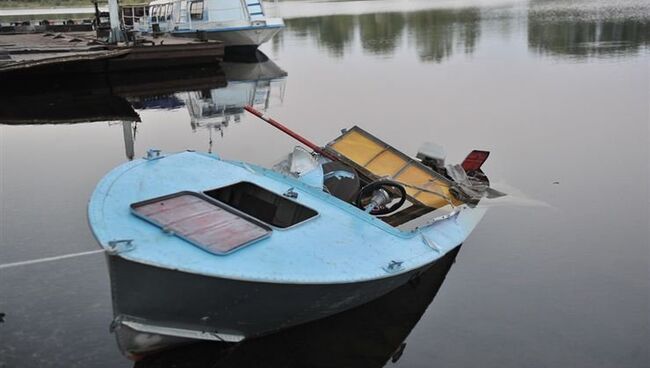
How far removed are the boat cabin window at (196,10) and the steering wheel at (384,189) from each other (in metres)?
24.0

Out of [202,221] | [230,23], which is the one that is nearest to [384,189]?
[202,221]

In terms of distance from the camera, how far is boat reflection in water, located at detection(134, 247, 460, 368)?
273 inches

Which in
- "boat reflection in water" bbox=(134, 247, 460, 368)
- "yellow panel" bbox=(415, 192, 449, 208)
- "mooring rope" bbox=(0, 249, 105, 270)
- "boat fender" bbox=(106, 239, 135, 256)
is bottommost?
"boat reflection in water" bbox=(134, 247, 460, 368)

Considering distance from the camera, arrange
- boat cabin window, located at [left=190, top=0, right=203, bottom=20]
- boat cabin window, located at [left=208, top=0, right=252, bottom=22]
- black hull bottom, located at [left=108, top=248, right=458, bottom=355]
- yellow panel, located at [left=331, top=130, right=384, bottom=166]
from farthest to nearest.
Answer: boat cabin window, located at [left=190, top=0, right=203, bottom=20] → boat cabin window, located at [left=208, top=0, right=252, bottom=22] → yellow panel, located at [left=331, top=130, right=384, bottom=166] → black hull bottom, located at [left=108, top=248, right=458, bottom=355]

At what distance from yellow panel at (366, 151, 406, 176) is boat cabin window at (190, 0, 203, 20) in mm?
22764

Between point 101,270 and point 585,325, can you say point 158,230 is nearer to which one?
point 101,270

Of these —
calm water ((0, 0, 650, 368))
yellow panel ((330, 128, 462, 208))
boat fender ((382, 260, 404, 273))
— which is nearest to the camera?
boat fender ((382, 260, 404, 273))

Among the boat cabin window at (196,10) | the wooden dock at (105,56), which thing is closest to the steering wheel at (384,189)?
the wooden dock at (105,56)

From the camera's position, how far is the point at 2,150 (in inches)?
625

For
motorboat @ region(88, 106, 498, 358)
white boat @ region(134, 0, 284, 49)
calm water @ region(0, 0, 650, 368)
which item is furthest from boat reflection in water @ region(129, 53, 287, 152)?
motorboat @ region(88, 106, 498, 358)

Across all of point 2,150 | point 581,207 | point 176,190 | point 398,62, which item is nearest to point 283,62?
point 398,62

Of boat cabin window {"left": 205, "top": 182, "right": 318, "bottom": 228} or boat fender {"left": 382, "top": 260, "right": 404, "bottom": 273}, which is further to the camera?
boat cabin window {"left": 205, "top": 182, "right": 318, "bottom": 228}

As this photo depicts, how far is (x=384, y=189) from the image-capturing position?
10.6 m

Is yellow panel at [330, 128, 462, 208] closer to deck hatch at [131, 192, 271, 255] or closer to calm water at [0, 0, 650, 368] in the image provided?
calm water at [0, 0, 650, 368]
